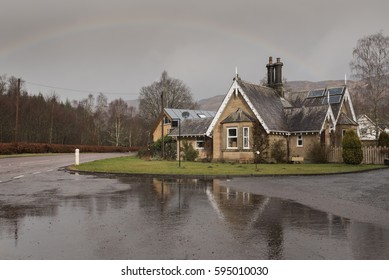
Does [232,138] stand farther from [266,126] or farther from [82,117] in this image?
[82,117]

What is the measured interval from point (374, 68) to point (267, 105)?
709 inches

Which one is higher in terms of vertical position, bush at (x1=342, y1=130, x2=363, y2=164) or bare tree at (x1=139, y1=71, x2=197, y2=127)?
bare tree at (x1=139, y1=71, x2=197, y2=127)

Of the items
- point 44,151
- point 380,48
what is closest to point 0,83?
point 44,151

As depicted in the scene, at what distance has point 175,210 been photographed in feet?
31.2

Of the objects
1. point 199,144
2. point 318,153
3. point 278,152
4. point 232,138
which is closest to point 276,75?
point 232,138

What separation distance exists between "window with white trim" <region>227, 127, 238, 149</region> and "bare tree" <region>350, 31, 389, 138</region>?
67.1 ft

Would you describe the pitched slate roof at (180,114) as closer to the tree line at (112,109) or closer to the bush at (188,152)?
the tree line at (112,109)

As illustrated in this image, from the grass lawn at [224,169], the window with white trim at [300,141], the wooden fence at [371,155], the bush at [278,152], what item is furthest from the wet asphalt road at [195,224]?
the window with white trim at [300,141]

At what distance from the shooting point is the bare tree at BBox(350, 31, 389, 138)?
137ft

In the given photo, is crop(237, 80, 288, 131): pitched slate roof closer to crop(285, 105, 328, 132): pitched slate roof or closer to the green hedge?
crop(285, 105, 328, 132): pitched slate roof

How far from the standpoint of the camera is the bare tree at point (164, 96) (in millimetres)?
75062

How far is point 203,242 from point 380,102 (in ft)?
149

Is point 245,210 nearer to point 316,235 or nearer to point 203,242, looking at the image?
point 316,235

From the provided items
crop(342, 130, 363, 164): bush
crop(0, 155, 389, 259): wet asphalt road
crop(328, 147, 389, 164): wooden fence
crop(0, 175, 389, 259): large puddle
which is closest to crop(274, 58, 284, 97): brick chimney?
crop(328, 147, 389, 164): wooden fence
